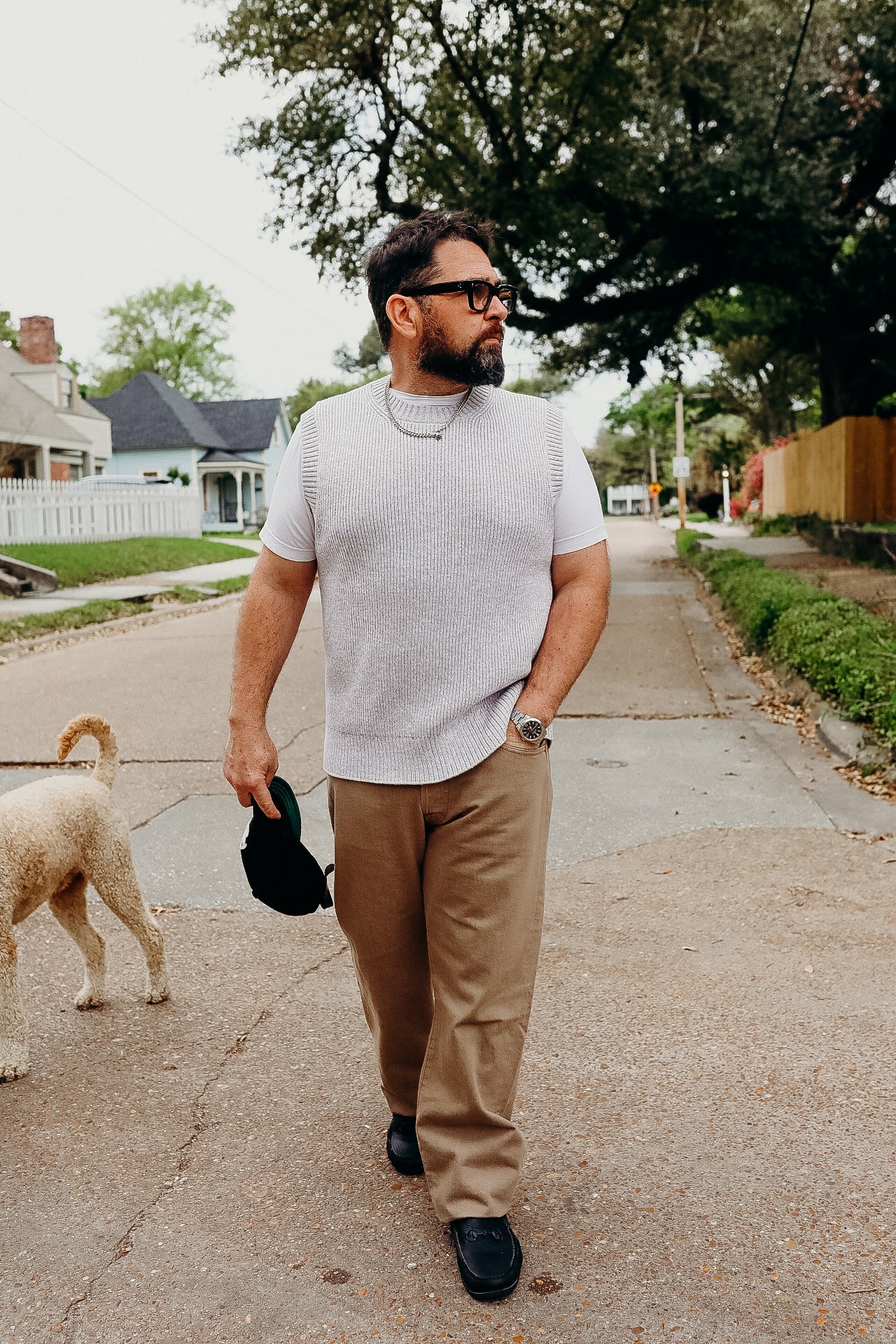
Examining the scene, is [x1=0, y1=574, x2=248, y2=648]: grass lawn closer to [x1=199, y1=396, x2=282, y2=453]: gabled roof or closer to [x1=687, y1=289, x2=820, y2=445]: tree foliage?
[x1=687, y1=289, x2=820, y2=445]: tree foliage

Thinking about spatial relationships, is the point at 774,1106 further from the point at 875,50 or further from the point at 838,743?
the point at 875,50

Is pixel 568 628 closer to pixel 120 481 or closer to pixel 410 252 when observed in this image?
pixel 410 252

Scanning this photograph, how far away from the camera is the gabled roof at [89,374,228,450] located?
5128cm

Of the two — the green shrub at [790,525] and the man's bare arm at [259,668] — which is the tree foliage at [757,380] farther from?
the man's bare arm at [259,668]

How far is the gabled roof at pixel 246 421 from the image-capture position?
5522 cm

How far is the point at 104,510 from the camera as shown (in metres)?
26.3

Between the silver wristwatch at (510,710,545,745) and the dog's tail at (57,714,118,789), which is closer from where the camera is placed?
the silver wristwatch at (510,710,545,745)

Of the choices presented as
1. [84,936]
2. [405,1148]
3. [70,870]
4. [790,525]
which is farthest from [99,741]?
[790,525]

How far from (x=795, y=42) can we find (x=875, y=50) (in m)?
1.17

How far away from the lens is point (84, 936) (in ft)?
12.6

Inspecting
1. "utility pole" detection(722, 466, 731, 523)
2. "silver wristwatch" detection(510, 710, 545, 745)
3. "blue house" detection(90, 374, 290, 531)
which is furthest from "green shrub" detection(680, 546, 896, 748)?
"blue house" detection(90, 374, 290, 531)

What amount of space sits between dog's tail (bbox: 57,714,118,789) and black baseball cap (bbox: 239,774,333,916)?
1119 mm

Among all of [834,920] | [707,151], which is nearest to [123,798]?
[834,920]

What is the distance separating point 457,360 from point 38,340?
40.3 metres
